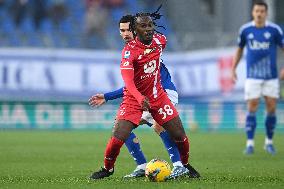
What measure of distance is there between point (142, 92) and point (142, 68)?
297 millimetres

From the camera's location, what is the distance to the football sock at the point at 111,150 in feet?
31.6

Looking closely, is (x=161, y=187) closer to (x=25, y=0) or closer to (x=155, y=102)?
(x=155, y=102)

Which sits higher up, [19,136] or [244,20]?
[244,20]

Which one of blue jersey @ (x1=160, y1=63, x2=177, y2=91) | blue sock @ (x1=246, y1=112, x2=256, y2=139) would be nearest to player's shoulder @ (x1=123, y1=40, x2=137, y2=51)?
blue jersey @ (x1=160, y1=63, x2=177, y2=91)

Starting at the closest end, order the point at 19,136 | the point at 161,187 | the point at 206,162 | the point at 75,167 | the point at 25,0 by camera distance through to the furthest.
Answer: the point at 161,187
the point at 75,167
the point at 206,162
the point at 19,136
the point at 25,0

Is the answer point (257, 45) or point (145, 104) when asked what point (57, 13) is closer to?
point (257, 45)

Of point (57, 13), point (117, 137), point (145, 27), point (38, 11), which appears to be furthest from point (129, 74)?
point (38, 11)

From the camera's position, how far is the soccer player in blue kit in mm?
15312

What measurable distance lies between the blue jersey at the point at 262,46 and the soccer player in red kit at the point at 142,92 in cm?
562

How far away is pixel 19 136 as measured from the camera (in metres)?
20.3

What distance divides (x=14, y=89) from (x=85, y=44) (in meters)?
2.43

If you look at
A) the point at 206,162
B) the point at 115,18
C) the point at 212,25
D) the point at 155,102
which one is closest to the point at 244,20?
Result: the point at 212,25

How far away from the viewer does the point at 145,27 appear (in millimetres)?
9656

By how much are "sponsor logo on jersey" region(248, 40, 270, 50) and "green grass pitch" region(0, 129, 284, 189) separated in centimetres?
188
